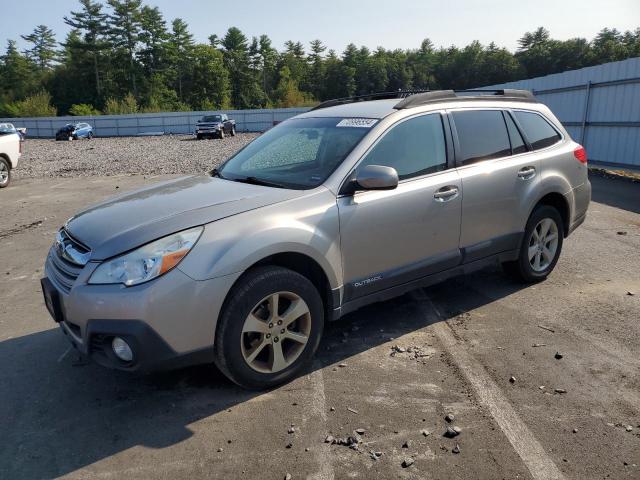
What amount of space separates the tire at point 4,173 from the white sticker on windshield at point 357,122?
12167 mm

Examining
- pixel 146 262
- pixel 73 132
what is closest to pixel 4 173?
pixel 146 262

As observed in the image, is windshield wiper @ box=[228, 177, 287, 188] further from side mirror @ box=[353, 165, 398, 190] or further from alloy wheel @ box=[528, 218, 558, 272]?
alloy wheel @ box=[528, 218, 558, 272]

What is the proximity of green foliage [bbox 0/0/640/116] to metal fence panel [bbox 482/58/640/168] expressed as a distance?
61143 mm

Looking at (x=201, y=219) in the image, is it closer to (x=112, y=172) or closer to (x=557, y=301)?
(x=557, y=301)

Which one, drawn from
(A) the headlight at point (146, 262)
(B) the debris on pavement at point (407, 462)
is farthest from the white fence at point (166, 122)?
(B) the debris on pavement at point (407, 462)

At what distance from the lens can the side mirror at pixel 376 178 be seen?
3551 mm

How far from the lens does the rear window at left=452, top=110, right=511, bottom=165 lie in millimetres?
4488

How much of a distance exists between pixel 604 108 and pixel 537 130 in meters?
10.5

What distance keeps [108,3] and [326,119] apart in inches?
3475

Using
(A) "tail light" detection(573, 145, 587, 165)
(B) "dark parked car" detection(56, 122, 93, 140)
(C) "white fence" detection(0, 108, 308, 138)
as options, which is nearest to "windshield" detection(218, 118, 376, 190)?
(A) "tail light" detection(573, 145, 587, 165)

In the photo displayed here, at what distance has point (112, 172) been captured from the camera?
1605 cm

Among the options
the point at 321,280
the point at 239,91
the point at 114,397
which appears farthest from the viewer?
the point at 239,91

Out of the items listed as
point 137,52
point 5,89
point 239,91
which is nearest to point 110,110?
point 137,52

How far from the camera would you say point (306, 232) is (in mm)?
3453
